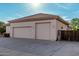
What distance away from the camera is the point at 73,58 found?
19.4ft

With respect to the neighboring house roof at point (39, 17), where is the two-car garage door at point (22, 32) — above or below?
below

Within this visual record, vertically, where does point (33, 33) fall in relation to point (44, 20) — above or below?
below

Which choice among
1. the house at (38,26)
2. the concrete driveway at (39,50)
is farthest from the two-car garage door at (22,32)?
the concrete driveway at (39,50)

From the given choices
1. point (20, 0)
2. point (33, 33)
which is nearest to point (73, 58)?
point (20, 0)

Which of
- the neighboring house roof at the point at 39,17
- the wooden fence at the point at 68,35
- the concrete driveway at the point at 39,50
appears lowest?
the concrete driveway at the point at 39,50

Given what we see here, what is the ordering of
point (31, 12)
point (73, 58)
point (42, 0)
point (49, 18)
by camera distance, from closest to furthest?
point (73, 58)
point (42, 0)
point (49, 18)
point (31, 12)

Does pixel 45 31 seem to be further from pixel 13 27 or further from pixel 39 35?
pixel 13 27

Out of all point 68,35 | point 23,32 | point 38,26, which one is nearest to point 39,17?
point 38,26

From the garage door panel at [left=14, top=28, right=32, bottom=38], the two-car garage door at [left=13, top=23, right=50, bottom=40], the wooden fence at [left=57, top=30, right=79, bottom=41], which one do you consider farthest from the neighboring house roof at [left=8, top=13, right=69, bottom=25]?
the wooden fence at [left=57, top=30, right=79, bottom=41]

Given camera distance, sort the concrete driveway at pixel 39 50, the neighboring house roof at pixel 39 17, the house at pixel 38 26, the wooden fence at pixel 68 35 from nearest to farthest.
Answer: the concrete driveway at pixel 39 50, the house at pixel 38 26, the neighboring house roof at pixel 39 17, the wooden fence at pixel 68 35

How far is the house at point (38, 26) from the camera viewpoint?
47.5ft

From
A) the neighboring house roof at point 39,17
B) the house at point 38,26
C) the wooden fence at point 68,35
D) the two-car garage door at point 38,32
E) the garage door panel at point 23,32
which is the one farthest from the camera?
the garage door panel at point 23,32

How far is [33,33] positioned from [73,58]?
34.8 feet

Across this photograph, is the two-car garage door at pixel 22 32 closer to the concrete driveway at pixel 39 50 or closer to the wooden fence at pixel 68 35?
the wooden fence at pixel 68 35
